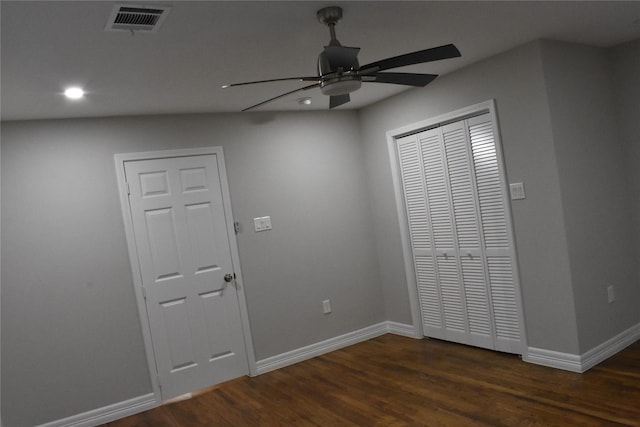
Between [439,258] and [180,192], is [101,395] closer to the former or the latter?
[180,192]

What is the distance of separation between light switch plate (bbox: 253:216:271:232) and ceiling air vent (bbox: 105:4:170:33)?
7.87 ft

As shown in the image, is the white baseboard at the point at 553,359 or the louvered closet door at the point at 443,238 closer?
the white baseboard at the point at 553,359

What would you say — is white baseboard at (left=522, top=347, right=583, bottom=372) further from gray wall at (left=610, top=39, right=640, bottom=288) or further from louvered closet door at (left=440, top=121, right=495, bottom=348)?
gray wall at (left=610, top=39, right=640, bottom=288)

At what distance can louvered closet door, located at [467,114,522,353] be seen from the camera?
388 cm

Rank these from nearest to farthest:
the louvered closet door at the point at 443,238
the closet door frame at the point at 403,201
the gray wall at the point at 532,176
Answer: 1. the gray wall at the point at 532,176
2. the closet door frame at the point at 403,201
3. the louvered closet door at the point at 443,238

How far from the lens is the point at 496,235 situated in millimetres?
3980

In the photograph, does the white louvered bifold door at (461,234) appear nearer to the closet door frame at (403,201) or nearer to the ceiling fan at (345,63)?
the closet door frame at (403,201)

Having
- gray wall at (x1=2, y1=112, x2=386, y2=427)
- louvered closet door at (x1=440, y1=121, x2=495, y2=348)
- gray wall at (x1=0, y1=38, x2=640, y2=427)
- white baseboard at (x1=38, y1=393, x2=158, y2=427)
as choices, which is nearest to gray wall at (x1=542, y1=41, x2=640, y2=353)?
gray wall at (x1=0, y1=38, x2=640, y2=427)

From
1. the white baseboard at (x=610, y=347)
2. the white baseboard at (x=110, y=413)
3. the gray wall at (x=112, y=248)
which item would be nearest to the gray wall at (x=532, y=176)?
the white baseboard at (x=610, y=347)

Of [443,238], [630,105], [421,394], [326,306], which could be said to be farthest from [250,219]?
[630,105]

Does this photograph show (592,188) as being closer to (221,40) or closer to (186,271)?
(221,40)

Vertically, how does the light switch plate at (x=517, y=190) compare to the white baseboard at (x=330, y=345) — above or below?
above

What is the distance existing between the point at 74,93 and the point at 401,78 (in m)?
2.09

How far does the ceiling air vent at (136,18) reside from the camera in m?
2.15
